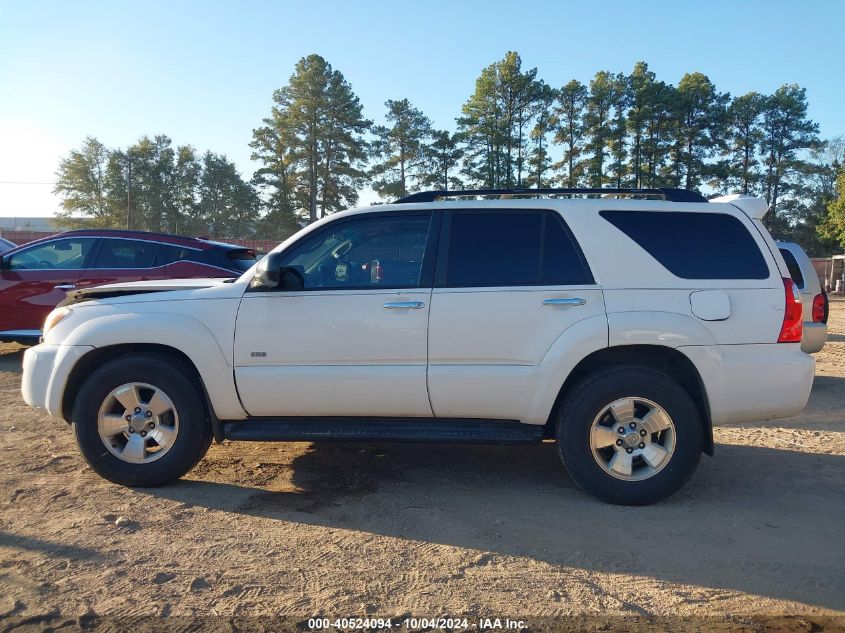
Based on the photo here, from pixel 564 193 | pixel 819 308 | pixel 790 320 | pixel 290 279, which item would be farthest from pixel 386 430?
pixel 819 308

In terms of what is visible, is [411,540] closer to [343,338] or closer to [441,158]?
[343,338]

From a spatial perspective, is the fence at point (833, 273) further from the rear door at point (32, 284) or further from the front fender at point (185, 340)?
the front fender at point (185, 340)

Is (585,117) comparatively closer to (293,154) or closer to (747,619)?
(293,154)

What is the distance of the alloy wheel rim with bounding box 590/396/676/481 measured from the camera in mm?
4230

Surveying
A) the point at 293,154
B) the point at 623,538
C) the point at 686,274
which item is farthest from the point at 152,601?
the point at 293,154

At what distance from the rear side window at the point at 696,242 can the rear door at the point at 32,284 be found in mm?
7549

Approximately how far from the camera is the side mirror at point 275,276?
14.2ft

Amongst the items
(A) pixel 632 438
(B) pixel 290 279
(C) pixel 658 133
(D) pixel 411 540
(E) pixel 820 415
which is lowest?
(D) pixel 411 540

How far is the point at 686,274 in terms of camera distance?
4.33 metres

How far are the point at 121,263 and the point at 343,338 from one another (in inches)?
235

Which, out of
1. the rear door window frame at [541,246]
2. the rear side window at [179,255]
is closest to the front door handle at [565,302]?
the rear door window frame at [541,246]

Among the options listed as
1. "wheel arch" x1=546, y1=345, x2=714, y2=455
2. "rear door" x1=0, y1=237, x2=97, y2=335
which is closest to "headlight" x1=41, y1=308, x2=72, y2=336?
"wheel arch" x1=546, y1=345, x2=714, y2=455

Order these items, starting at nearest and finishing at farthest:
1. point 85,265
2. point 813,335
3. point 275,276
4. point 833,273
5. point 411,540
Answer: point 411,540 < point 275,276 < point 813,335 < point 85,265 < point 833,273

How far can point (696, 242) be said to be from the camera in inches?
173
